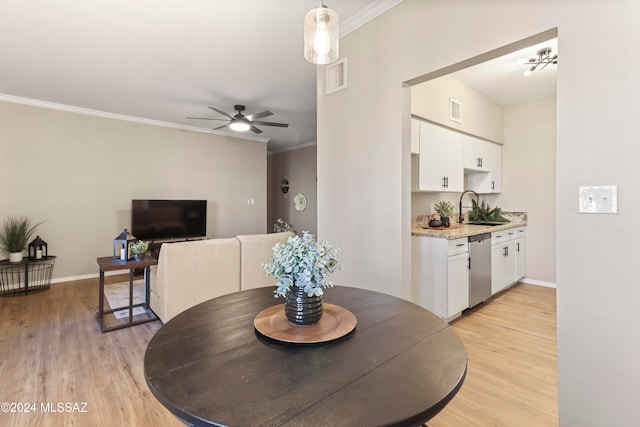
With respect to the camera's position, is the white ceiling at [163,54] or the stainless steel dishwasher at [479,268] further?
the stainless steel dishwasher at [479,268]

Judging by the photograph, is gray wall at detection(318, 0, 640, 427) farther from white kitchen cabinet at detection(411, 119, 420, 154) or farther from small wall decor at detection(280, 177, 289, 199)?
small wall decor at detection(280, 177, 289, 199)

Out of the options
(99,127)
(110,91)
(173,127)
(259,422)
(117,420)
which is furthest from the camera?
(173,127)

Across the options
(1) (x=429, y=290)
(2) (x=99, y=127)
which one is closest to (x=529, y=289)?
(1) (x=429, y=290)

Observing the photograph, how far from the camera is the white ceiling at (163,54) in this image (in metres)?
2.27

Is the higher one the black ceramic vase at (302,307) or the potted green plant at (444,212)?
the potted green plant at (444,212)

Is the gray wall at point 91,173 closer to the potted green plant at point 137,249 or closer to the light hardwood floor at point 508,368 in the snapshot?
the potted green plant at point 137,249

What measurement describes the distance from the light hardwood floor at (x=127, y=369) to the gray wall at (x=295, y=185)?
4498mm

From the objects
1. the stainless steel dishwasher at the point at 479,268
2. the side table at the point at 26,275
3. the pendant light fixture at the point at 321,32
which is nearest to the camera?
the pendant light fixture at the point at 321,32

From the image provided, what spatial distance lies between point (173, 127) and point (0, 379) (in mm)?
4430

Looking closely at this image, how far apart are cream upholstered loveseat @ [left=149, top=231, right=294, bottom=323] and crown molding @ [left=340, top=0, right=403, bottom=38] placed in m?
2.26

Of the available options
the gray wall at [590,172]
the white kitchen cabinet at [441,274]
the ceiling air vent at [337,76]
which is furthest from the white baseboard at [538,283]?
the ceiling air vent at [337,76]

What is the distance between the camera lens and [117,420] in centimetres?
166

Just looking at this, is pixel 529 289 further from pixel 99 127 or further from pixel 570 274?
pixel 99 127

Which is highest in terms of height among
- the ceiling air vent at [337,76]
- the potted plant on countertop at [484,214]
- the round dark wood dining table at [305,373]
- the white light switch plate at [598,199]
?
the ceiling air vent at [337,76]
